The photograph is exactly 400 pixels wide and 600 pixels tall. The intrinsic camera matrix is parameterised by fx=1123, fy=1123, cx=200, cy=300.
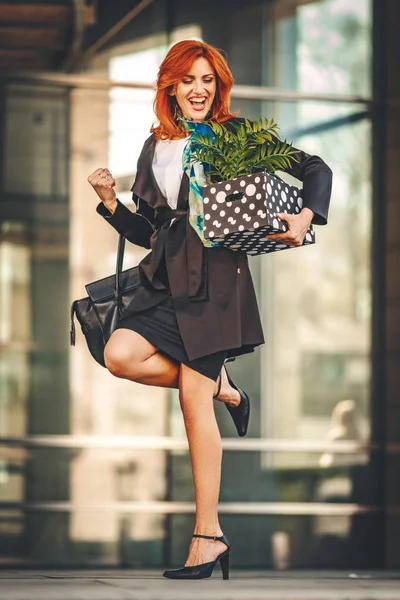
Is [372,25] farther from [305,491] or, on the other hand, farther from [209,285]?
[209,285]

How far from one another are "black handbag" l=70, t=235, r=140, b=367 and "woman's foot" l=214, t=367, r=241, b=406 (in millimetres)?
456

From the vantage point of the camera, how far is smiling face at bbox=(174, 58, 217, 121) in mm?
4031

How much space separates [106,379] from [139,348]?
376 cm

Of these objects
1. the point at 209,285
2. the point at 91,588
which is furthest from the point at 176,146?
the point at 91,588

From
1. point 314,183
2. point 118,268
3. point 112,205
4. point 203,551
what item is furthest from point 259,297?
point 203,551

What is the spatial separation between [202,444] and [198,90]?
126cm

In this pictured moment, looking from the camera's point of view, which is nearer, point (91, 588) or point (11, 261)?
point (91, 588)

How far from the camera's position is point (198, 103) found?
4.05 meters

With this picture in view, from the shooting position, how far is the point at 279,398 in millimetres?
7859

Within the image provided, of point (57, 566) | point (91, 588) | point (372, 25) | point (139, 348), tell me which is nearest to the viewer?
point (91, 588)

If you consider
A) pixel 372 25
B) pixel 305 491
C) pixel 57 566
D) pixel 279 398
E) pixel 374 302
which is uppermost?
pixel 372 25

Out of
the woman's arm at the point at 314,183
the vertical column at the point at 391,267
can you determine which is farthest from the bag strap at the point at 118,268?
the vertical column at the point at 391,267

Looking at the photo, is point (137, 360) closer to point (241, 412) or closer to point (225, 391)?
point (225, 391)

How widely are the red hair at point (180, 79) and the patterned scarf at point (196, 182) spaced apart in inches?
4.2
